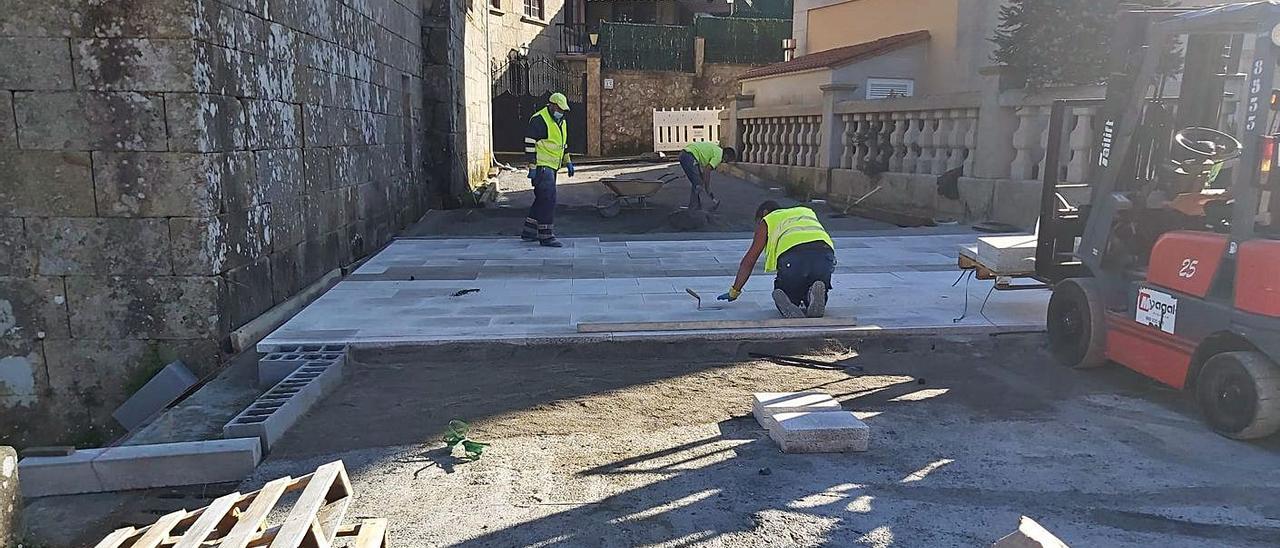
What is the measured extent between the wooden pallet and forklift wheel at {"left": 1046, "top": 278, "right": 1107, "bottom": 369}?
14.1ft

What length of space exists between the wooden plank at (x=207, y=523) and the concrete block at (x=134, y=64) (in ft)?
10.5

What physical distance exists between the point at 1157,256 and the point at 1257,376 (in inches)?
36.2

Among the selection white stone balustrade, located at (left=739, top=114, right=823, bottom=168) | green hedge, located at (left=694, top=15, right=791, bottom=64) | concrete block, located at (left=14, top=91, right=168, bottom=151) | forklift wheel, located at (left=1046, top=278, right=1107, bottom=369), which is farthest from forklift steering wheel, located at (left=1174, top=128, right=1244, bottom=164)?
green hedge, located at (left=694, top=15, right=791, bottom=64)

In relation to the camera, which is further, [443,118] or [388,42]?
[443,118]

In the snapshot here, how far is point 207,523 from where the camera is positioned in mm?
2967

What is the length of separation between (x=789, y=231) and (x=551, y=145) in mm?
4117

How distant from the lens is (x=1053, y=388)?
531 cm

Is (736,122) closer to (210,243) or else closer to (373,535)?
(210,243)

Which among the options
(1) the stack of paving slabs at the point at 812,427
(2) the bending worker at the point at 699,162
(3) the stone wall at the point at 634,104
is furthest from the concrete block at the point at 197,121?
(3) the stone wall at the point at 634,104

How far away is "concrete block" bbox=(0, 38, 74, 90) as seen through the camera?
A: 17.3ft

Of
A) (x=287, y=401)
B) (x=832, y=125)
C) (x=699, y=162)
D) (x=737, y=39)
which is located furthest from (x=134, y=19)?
(x=737, y=39)

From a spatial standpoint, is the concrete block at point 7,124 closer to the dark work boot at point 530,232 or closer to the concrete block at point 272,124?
the concrete block at point 272,124

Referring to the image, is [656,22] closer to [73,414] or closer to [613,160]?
[613,160]

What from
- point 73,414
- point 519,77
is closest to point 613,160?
point 519,77
